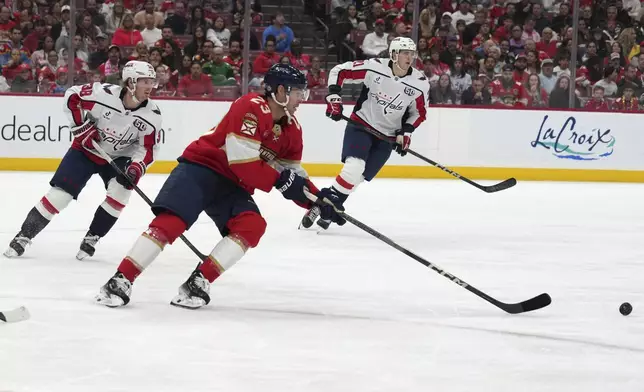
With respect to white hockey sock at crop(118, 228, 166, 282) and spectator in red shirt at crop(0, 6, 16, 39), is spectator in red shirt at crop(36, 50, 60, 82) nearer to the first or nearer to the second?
spectator in red shirt at crop(0, 6, 16, 39)

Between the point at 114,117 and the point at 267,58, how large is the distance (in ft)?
16.7

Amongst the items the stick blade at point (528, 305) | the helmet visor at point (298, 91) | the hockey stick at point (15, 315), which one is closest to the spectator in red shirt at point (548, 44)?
the stick blade at point (528, 305)

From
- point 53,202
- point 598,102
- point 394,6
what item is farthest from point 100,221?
point 598,102

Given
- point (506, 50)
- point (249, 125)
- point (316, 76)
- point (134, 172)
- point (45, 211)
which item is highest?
point (249, 125)

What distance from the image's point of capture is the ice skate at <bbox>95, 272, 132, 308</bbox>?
13.1 feet

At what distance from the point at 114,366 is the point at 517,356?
128 cm

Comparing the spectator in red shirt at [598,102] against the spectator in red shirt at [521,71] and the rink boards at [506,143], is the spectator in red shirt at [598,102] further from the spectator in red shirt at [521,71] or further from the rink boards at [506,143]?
the spectator in red shirt at [521,71]

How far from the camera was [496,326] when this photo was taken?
3.97m

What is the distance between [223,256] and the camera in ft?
13.3

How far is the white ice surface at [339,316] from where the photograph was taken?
3158 mm

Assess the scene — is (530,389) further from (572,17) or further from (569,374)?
(572,17)

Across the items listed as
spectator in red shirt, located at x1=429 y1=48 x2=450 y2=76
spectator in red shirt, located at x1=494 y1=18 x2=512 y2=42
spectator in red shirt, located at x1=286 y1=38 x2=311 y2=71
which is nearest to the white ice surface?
spectator in red shirt, located at x1=286 y1=38 x2=311 y2=71

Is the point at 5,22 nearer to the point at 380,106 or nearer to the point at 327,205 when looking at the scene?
the point at 380,106

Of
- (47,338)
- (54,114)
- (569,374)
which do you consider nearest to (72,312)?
(47,338)
